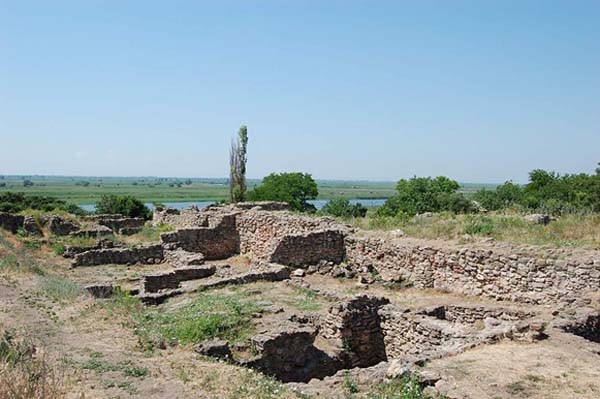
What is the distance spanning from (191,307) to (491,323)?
624 cm

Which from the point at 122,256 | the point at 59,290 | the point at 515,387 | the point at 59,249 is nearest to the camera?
the point at 515,387

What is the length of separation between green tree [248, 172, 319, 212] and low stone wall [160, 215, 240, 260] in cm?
3071

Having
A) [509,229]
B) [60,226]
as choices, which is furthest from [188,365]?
[60,226]

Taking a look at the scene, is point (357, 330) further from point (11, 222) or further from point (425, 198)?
point (425, 198)

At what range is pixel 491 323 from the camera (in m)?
9.56

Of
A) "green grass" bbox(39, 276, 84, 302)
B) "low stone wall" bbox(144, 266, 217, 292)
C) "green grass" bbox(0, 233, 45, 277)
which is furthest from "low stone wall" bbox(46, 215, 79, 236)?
"green grass" bbox(39, 276, 84, 302)

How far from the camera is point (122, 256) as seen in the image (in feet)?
61.9

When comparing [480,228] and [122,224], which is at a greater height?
[480,228]

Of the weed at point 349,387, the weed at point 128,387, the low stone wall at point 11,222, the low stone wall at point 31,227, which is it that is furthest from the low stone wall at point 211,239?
the weed at point 349,387

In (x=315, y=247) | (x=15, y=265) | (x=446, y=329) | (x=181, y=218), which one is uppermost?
(x=181, y=218)

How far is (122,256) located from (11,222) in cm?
1080

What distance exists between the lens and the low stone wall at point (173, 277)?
45.3 ft

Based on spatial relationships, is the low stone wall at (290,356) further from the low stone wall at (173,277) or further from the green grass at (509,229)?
the green grass at (509,229)

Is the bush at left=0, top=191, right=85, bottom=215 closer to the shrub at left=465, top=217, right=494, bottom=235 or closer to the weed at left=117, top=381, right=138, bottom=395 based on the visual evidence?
the shrub at left=465, top=217, right=494, bottom=235
